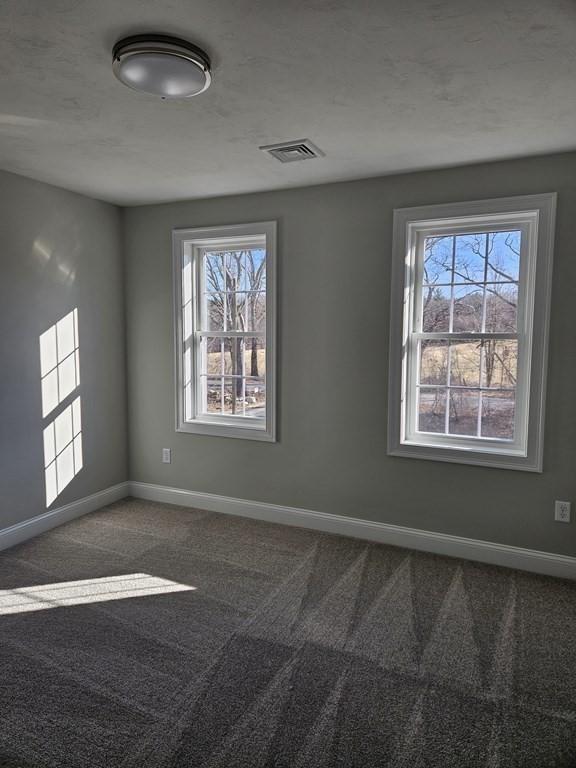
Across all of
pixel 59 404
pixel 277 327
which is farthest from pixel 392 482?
pixel 59 404

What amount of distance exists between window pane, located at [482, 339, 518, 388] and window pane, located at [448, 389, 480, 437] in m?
0.12

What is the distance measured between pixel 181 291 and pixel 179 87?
2.22 metres

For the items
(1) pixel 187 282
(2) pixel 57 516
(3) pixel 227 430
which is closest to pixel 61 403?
(2) pixel 57 516

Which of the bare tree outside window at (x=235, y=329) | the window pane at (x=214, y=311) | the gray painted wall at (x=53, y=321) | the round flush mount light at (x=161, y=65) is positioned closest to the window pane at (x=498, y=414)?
the bare tree outside window at (x=235, y=329)

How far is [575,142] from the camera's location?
2.79 meters

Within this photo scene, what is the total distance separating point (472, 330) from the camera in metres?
3.37

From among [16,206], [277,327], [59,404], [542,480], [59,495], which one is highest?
[16,206]

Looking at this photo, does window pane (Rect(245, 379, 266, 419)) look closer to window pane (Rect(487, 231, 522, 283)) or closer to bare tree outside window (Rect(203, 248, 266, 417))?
bare tree outside window (Rect(203, 248, 266, 417))

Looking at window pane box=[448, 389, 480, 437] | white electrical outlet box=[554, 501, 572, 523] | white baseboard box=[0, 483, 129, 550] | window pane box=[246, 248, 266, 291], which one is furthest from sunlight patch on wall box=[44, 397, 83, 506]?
white electrical outlet box=[554, 501, 572, 523]

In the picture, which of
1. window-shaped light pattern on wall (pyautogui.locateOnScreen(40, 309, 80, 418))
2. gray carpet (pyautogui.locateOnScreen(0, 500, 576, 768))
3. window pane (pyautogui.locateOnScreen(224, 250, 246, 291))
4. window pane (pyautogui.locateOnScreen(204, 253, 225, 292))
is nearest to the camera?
gray carpet (pyautogui.locateOnScreen(0, 500, 576, 768))

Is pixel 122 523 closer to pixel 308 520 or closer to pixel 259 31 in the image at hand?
pixel 308 520

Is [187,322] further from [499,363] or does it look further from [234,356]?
→ [499,363]

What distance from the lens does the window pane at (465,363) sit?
3367mm

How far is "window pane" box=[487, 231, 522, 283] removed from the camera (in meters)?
3.21
